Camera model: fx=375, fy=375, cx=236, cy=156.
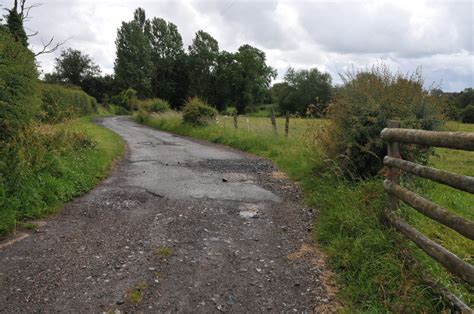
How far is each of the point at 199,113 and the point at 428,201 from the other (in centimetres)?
2026

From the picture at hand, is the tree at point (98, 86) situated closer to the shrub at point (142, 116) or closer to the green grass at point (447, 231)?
the shrub at point (142, 116)

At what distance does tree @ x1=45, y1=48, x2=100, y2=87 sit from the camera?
74.2 metres

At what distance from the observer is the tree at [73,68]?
7425cm

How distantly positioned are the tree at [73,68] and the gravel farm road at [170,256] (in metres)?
74.4

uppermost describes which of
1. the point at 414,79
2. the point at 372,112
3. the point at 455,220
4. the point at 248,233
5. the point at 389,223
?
the point at 414,79

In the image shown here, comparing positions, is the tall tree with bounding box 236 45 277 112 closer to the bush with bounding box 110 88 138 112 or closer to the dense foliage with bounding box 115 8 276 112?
the dense foliage with bounding box 115 8 276 112

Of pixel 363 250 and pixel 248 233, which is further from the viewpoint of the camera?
pixel 248 233

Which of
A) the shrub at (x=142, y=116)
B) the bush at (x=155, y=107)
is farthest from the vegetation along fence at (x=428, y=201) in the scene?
the bush at (x=155, y=107)

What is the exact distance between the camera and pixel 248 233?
19.0 ft

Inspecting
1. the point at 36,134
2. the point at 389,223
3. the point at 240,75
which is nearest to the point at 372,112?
the point at 389,223

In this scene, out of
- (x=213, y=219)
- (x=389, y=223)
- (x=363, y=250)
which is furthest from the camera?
(x=213, y=219)

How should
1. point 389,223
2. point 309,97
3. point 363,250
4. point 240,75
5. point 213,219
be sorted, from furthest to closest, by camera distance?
point 309,97 → point 240,75 → point 213,219 → point 389,223 → point 363,250

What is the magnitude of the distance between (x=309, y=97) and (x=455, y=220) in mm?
73875

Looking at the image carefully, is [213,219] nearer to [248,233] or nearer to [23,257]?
[248,233]
